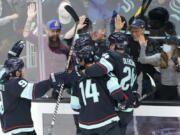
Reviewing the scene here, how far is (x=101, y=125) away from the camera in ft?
14.1

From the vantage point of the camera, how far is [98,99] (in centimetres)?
428

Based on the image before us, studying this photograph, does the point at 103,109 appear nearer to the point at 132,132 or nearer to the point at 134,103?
the point at 134,103

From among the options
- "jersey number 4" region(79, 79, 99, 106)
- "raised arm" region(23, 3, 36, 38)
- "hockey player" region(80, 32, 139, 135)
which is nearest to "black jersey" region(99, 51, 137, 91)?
"hockey player" region(80, 32, 139, 135)

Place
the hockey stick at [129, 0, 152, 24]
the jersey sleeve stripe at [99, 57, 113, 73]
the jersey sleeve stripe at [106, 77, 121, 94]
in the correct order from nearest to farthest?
the jersey sleeve stripe at [106, 77, 121, 94] → the jersey sleeve stripe at [99, 57, 113, 73] → the hockey stick at [129, 0, 152, 24]

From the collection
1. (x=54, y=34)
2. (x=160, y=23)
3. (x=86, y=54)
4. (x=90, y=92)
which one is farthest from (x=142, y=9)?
(x=90, y=92)

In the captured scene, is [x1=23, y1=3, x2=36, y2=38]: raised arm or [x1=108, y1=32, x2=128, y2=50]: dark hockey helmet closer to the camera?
[x1=108, y1=32, x2=128, y2=50]: dark hockey helmet

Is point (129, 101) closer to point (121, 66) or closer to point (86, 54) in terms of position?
point (121, 66)

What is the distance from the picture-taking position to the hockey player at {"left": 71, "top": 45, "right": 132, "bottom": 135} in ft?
14.0

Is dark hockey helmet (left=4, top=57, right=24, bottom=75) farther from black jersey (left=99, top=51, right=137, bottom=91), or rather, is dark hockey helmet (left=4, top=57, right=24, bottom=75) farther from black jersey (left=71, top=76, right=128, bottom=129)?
black jersey (left=99, top=51, right=137, bottom=91)

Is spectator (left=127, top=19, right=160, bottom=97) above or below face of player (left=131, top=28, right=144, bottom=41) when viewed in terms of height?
below

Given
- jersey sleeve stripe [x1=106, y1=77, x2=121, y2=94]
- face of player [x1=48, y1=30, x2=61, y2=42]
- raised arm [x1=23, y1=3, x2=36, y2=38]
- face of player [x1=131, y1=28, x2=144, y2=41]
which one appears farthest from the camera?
raised arm [x1=23, y1=3, x2=36, y2=38]

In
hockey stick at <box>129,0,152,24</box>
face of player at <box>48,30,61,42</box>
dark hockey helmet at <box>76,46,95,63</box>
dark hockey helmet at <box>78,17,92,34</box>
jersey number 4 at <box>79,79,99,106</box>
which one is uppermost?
hockey stick at <box>129,0,152,24</box>

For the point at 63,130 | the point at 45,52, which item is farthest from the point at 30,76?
the point at 63,130

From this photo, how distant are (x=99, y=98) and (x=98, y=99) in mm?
12
